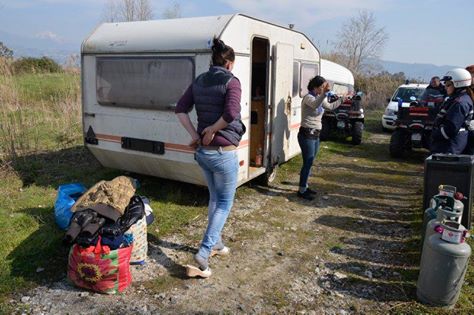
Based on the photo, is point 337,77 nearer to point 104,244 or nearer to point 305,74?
point 305,74

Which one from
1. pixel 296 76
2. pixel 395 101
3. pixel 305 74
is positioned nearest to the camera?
pixel 296 76

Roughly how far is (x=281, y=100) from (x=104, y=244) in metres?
3.97

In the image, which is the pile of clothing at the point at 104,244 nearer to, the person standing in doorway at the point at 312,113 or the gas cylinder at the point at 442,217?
the gas cylinder at the point at 442,217

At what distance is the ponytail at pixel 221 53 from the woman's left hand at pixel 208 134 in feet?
1.98

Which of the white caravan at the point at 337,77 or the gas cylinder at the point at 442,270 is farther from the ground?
the white caravan at the point at 337,77

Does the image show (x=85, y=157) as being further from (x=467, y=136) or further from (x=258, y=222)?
(x=467, y=136)

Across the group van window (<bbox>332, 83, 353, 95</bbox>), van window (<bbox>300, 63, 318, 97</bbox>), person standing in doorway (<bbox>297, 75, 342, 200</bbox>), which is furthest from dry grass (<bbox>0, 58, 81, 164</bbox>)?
van window (<bbox>332, 83, 353, 95</bbox>)

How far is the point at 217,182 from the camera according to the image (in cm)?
379

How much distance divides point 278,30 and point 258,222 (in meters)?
3.08

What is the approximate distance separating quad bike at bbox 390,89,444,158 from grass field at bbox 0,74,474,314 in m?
0.61

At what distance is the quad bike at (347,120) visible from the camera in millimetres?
11234

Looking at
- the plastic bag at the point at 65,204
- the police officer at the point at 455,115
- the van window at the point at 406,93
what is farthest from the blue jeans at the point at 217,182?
the van window at the point at 406,93

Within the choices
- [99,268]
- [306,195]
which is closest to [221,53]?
[99,268]

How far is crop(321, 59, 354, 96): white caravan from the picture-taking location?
13.5 metres
